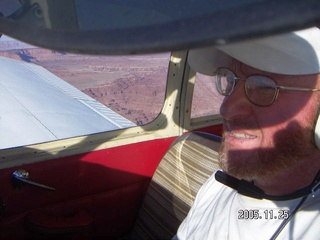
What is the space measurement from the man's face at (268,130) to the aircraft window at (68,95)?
1.04 m

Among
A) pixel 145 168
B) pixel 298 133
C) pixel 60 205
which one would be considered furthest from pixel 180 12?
pixel 145 168

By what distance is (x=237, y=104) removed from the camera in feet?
4.10

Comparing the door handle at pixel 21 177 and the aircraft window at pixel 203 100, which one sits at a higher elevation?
the aircraft window at pixel 203 100

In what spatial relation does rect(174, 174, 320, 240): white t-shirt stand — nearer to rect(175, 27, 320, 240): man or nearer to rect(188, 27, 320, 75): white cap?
rect(175, 27, 320, 240): man

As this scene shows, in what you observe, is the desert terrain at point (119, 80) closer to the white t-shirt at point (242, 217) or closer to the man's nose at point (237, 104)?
the white t-shirt at point (242, 217)

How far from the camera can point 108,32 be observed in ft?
1.71

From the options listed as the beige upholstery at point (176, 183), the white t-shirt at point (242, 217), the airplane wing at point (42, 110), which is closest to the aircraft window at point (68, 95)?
the airplane wing at point (42, 110)

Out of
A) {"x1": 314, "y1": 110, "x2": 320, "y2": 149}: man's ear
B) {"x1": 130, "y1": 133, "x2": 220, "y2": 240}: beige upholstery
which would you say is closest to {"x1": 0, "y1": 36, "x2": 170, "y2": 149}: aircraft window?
{"x1": 130, "y1": 133, "x2": 220, "y2": 240}: beige upholstery

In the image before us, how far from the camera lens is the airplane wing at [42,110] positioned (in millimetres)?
2307

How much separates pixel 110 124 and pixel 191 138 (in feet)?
1.56

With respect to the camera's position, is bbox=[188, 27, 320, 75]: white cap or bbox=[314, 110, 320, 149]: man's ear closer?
bbox=[188, 27, 320, 75]: white cap

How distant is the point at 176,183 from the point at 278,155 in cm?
136

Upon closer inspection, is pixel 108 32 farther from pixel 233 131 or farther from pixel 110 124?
pixel 110 124

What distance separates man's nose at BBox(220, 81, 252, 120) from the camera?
1224 mm
